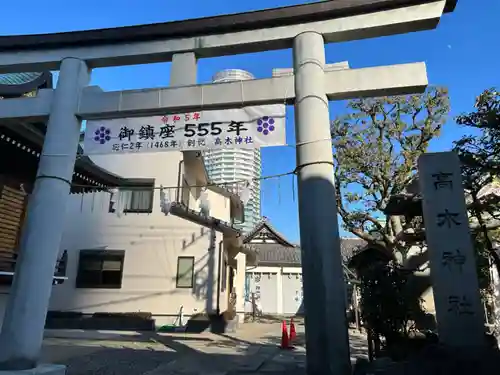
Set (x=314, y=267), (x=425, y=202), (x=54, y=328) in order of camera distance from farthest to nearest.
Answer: (x=54, y=328)
(x=425, y=202)
(x=314, y=267)

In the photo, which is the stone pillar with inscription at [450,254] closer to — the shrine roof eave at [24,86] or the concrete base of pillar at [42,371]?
A: the concrete base of pillar at [42,371]

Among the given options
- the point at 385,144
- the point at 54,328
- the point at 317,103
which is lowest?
the point at 54,328

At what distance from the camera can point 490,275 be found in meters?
11.6

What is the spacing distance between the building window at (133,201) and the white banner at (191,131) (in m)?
12.0

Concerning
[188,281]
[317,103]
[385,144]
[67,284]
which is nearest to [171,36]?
[317,103]

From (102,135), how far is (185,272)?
11553mm

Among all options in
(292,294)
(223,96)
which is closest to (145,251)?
(223,96)

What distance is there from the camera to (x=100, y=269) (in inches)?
718

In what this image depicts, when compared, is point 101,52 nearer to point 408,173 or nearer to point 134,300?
point 408,173

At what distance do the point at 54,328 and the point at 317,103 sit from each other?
1626cm

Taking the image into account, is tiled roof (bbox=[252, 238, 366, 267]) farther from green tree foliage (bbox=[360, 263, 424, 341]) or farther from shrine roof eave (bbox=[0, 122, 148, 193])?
green tree foliage (bbox=[360, 263, 424, 341])

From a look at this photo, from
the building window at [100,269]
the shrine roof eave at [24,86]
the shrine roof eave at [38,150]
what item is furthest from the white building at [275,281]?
the shrine roof eave at [24,86]

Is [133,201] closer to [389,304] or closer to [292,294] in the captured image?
[389,304]

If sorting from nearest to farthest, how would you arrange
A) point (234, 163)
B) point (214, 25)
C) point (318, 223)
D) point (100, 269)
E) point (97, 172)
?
point (318, 223)
point (214, 25)
point (97, 172)
point (100, 269)
point (234, 163)
